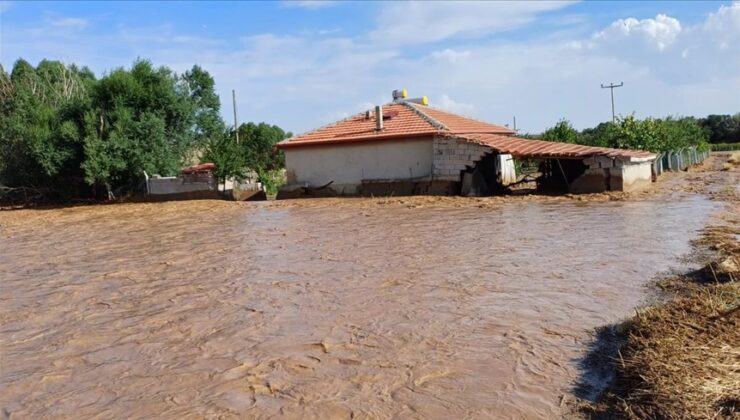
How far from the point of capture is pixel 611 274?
8.63 meters

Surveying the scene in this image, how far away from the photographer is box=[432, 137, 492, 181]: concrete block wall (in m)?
21.9

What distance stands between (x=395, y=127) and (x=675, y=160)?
1732 centimetres

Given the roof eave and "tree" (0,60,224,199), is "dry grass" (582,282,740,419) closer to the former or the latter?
the roof eave

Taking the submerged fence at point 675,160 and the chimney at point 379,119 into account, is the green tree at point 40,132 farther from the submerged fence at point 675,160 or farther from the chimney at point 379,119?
the submerged fence at point 675,160

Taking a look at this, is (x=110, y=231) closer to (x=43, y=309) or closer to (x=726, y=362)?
(x=43, y=309)

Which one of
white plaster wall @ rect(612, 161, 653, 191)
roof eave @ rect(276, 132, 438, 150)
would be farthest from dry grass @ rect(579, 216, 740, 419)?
roof eave @ rect(276, 132, 438, 150)

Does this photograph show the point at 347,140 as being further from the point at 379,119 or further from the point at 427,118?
the point at 427,118

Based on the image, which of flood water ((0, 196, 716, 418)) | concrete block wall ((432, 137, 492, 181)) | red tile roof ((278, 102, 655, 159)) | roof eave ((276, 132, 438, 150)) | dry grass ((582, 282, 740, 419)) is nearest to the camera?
dry grass ((582, 282, 740, 419))

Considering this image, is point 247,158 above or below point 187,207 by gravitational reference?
above

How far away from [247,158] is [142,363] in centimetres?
2220

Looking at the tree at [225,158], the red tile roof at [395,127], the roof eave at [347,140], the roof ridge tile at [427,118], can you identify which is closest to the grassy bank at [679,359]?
the roof eave at [347,140]

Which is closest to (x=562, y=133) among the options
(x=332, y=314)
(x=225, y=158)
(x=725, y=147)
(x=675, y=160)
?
(x=675, y=160)

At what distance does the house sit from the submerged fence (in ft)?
23.0

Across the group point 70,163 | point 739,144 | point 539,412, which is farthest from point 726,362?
point 739,144
